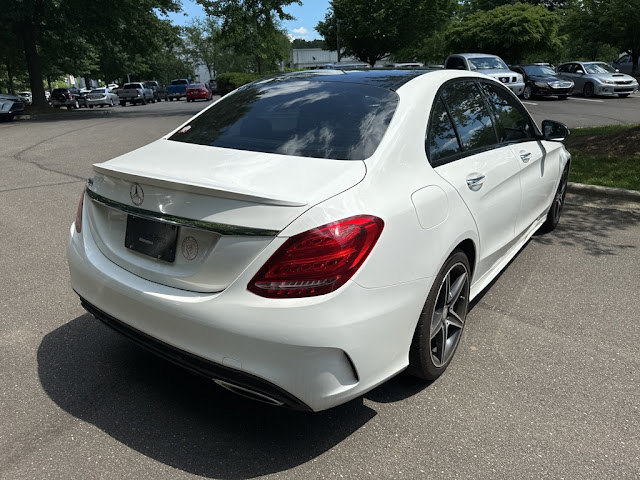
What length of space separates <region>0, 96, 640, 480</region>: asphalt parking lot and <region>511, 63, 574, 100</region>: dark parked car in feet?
66.0

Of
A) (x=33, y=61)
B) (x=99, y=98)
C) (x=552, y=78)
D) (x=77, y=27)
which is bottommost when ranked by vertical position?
(x=99, y=98)

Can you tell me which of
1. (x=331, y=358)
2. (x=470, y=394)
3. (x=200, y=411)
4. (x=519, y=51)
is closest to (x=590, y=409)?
(x=470, y=394)

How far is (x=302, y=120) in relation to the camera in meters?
2.86

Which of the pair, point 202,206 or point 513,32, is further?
point 513,32

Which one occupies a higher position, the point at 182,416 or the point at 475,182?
the point at 475,182

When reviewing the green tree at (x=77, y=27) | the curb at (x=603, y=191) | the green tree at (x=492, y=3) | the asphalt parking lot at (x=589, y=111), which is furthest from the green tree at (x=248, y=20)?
the green tree at (x=492, y=3)

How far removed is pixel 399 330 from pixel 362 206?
60 centimetres

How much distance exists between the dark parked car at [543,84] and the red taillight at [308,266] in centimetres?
2204

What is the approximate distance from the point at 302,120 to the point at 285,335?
131 cm

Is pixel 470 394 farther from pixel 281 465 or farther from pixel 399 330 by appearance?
pixel 281 465

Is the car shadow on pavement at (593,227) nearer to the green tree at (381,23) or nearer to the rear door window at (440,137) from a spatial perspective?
the rear door window at (440,137)

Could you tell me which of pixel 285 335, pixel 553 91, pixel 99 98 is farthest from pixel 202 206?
pixel 99 98

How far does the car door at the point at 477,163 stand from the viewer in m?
2.88

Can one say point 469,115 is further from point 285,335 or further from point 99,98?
point 99,98
